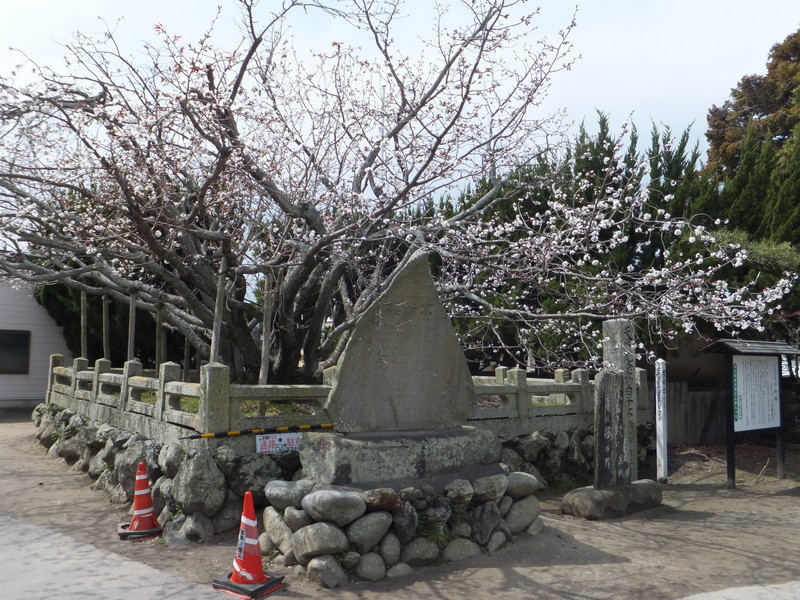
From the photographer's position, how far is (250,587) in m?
5.65

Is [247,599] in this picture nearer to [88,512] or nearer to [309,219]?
[88,512]

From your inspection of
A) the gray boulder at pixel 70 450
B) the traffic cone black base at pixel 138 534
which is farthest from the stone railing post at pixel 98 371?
the traffic cone black base at pixel 138 534

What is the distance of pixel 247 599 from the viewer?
5582 mm

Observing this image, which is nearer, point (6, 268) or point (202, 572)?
point (202, 572)

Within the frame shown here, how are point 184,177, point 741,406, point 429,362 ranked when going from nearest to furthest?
1. point 429,362
2. point 184,177
3. point 741,406

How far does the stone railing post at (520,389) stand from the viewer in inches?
428

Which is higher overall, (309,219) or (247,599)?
(309,219)

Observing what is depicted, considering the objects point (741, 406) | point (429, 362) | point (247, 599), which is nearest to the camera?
point (247, 599)

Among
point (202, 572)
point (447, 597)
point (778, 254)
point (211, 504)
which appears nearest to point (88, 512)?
point (211, 504)

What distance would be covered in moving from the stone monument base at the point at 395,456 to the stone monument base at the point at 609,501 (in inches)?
71.6

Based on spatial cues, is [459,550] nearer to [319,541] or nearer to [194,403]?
[319,541]

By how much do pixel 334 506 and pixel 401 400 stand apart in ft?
4.65

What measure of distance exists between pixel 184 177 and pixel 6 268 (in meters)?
3.40

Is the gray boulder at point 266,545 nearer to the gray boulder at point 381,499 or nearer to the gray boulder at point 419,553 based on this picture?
the gray boulder at point 381,499
